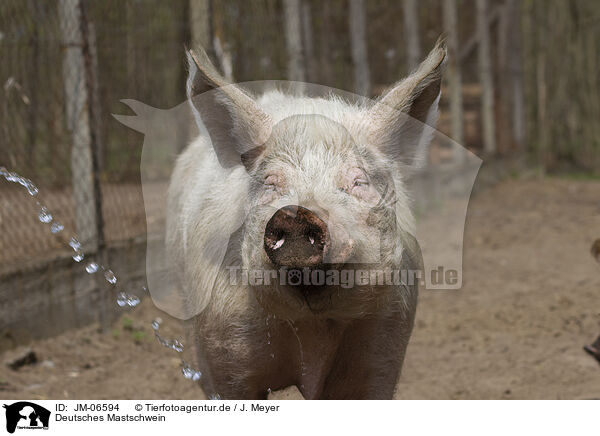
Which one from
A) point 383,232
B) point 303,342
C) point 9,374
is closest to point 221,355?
point 303,342

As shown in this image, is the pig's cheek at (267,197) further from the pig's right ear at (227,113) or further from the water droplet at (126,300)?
the water droplet at (126,300)

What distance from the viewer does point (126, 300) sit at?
5.77 meters

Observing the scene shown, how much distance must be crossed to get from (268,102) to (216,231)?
29.6 inches

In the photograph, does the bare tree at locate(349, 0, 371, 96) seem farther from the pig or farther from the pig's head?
the pig's head

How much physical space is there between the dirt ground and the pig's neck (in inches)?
8.7

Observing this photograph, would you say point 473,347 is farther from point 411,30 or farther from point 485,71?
point 485,71

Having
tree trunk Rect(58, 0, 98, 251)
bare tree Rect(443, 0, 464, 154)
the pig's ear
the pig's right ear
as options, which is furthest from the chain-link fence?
bare tree Rect(443, 0, 464, 154)

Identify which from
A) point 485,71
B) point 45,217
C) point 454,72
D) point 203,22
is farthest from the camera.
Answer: point 485,71

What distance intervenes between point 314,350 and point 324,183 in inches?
32.0

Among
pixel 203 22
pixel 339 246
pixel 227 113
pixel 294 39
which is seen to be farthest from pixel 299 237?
pixel 294 39

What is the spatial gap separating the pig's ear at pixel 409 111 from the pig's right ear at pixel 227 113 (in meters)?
0.46
